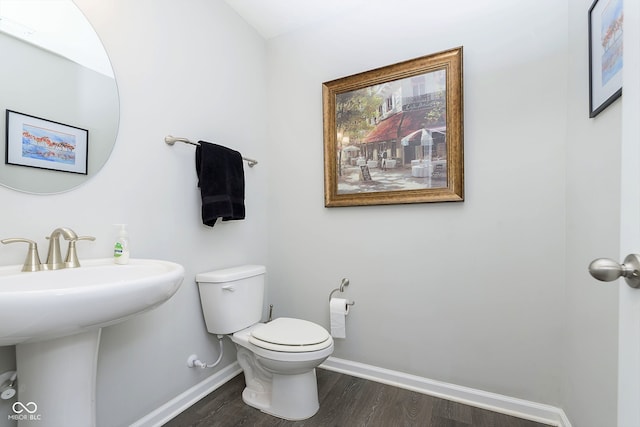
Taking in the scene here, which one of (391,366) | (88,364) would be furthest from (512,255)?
(88,364)

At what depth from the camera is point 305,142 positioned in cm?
196

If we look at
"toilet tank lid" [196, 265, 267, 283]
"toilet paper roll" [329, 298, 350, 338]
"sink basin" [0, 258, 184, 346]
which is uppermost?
"sink basin" [0, 258, 184, 346]

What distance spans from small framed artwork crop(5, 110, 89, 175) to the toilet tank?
2.41ft

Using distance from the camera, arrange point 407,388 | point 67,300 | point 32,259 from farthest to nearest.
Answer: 1. point 407,388
2. point 32,259
3. point 67,300

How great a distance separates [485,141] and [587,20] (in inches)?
21.8

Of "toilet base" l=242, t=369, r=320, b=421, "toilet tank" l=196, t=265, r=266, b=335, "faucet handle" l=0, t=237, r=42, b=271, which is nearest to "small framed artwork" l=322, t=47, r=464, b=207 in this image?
"toilet tank" l=196, t=265, r=266, b=335

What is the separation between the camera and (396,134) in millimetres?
1674

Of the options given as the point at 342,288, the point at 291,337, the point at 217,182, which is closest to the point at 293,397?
the point at 291,337

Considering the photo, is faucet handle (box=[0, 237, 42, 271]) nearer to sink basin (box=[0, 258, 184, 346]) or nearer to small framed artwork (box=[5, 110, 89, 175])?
sink basin (box=[0, 258, 184, 346])

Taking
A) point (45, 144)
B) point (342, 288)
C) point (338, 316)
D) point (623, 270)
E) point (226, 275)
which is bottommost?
point (338, 316)

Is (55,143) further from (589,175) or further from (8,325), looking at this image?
(589,175)

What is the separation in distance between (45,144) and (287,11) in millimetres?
1492

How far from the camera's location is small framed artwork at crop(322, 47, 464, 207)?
5.00ft

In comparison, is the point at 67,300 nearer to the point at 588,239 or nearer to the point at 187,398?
the point at 187,398
